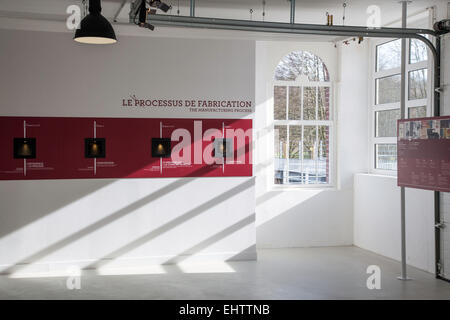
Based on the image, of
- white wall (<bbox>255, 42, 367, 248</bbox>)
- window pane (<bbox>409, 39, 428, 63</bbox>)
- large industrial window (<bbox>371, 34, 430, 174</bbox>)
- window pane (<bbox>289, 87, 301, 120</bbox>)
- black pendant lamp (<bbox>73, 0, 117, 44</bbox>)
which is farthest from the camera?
window pane (<bbox>289, 87, 301, 120</bbox>)

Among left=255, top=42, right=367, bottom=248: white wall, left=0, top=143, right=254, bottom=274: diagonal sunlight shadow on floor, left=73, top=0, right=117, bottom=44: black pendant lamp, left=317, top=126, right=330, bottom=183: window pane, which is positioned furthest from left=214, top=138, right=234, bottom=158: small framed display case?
left=73, top=0, right=117, bottom=44: black pendant lamp

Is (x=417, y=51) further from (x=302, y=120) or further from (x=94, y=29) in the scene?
(x=94, y=29)

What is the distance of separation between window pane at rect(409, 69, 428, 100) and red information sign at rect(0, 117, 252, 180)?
8.08 ft

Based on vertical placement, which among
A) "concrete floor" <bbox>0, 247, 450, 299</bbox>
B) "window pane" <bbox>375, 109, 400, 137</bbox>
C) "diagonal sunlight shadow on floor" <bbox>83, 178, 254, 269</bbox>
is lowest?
"concrete floor" <bbox>0, 247, 450, 299</bbox>

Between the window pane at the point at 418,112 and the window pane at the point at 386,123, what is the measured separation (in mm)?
405

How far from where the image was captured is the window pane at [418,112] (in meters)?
8.07

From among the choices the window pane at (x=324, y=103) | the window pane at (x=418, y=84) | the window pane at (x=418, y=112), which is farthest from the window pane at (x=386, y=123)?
the window pane at (x=324, y=103)

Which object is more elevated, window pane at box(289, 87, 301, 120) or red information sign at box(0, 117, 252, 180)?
window pane at box(289, 87, 301, 120)

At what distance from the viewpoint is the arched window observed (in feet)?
31.6

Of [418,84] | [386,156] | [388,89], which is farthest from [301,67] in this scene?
[418,84]

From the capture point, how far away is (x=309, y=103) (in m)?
9.73

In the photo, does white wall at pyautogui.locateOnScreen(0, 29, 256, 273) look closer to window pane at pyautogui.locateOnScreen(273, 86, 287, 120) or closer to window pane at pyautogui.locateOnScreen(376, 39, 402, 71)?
window pane at pyautogui.locateOnScreen(273, 86, 287, 120)

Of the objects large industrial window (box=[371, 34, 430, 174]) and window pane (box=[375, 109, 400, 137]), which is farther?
window pane (box=[375, 109, 400, 137])

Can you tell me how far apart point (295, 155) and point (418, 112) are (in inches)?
90.0
